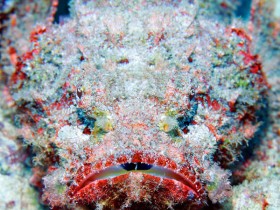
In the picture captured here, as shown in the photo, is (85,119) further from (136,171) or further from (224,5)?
(224,5)

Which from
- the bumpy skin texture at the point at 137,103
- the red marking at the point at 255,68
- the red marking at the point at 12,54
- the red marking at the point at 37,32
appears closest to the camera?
the bumpy skin texture at the point at 137,103

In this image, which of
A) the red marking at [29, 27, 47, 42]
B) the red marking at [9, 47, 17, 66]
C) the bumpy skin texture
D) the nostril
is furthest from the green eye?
the red marking at [9, 47, 17, 66]

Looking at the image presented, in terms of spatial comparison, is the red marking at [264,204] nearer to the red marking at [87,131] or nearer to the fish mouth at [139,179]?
the fish mouth at [139,179]

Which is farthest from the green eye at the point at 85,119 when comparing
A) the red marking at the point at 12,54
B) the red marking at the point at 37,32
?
the red marking at the point at 12,54

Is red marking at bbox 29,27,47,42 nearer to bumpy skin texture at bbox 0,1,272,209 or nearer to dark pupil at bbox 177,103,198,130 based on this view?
bumpy skin texture at bbox 0,1,272,209

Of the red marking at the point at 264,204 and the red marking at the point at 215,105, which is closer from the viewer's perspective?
the red marking at the point at 215,105

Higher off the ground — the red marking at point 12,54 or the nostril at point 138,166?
the nostril at point 138,166

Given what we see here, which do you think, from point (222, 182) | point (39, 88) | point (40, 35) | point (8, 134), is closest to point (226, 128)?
point (222, 182)

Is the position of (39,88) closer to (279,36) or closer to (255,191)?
(255,191)
